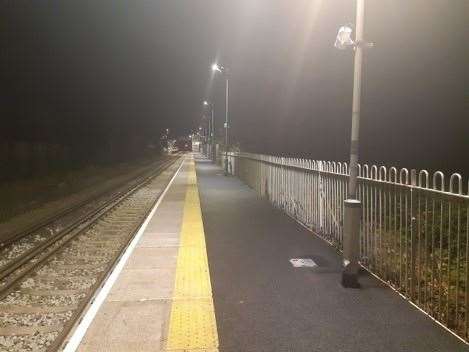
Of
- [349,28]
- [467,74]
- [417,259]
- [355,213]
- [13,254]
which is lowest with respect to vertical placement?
[13,254]

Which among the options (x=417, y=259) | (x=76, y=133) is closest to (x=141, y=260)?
(x=417, y=259)

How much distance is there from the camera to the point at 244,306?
5977mm

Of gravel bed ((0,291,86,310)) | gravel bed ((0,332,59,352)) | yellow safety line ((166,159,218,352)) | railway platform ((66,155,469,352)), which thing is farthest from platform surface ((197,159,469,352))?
gravel bed ((0,291,86,310))

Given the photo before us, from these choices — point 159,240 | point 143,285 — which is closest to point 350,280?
point 143,285

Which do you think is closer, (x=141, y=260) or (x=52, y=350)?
(x=52, y=350)

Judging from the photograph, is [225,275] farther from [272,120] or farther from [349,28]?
[272,120]

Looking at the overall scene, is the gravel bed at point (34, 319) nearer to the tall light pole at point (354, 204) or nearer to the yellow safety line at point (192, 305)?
the yellow safety line at point (192, 305)

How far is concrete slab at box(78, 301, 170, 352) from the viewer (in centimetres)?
480

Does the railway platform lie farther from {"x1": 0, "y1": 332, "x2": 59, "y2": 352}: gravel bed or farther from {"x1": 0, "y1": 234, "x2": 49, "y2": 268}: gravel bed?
{"x1": 0, "y1": 234, "x2": 49, "y2": 268}: gravel bed

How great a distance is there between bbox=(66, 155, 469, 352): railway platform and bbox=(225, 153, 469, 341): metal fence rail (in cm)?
27

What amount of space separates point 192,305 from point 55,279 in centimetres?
283

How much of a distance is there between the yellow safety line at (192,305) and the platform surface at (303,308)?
0.12 meters

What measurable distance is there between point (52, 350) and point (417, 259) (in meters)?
3.97

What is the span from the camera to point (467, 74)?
26.4 meters
